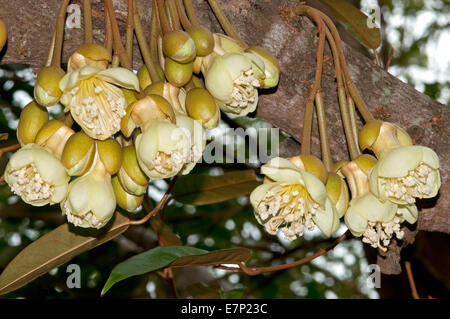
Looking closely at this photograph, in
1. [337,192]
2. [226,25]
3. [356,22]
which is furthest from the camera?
[356,22]

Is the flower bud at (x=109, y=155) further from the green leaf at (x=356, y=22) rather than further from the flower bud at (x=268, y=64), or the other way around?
the green leaf at (x=356, y=22)

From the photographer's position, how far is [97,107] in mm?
993

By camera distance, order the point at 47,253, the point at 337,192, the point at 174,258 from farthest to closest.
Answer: the point at 47,253, the point at 174,258, the point at 337,192

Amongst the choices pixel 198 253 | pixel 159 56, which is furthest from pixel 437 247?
pixel 159 56

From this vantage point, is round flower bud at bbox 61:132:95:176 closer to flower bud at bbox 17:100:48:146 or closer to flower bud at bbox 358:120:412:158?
flower bud at bbox 17:100:48:146

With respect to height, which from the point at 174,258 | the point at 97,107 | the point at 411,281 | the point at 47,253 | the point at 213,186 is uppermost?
the point at 97,107

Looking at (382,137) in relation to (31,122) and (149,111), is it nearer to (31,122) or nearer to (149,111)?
(149,111)

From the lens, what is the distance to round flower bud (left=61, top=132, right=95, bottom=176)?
40.0 inches

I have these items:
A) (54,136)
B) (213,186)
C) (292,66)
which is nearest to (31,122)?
(54,136)

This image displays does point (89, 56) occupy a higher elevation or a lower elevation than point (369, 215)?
higher

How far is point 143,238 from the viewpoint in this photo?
104 inches

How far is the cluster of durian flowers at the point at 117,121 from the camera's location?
992 millimetres

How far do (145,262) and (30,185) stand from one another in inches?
13.6

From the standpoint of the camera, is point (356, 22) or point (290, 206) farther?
point (356, 22)
